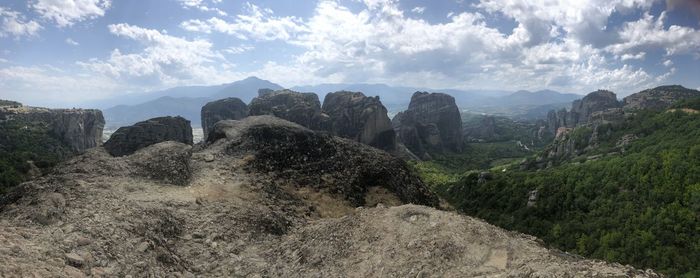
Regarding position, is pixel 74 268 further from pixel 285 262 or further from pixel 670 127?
pixel 670 127

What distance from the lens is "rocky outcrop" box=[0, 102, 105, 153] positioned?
158 m

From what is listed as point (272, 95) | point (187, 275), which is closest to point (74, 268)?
point (187, 275)

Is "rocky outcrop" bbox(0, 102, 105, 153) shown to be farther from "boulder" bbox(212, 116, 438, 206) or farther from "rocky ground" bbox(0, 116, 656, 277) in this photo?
"rocky ground" bbox(0, 116, 656, 277)

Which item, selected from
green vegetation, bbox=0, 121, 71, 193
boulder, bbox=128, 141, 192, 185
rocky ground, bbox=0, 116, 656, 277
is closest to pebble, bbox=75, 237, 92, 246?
rocky ground, bbox=0, 116, 656, 277

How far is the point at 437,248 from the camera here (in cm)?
1443

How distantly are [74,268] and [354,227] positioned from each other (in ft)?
30.0

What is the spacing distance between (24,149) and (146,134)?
5452 cm

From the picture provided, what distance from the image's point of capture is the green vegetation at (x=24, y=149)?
312 ft

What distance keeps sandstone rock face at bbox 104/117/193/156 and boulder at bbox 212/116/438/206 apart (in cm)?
→ 7182

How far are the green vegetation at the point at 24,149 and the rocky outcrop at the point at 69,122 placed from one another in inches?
169

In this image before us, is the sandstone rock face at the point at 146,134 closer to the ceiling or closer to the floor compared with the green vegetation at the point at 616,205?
closer to the ceiling

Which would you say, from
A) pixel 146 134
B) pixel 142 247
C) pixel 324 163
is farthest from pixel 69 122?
pixel 142 247

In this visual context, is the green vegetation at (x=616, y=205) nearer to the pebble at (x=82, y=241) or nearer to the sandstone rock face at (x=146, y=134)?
the pebble at (x=82, y=241)

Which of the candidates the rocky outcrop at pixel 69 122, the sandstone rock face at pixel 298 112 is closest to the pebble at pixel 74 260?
the sandstone rock face at pixel 298 112
